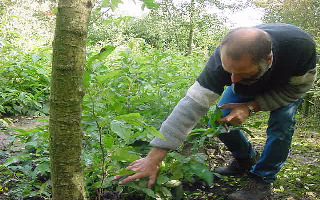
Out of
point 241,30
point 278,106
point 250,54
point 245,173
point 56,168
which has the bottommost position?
point 245,173

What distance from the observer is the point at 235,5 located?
13.8m

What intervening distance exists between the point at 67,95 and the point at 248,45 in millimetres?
900

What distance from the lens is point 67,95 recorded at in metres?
1.10

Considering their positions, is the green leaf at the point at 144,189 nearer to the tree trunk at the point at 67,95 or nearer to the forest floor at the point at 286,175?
the tree trunk at the point at 67,95

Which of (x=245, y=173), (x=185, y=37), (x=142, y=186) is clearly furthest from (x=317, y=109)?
(x=185, y=37)

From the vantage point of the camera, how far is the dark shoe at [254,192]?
6.46ft

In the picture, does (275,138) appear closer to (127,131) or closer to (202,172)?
(202,172)

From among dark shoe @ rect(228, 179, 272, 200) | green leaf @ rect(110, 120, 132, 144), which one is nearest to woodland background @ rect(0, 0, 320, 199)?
green leaf @ rect(110, 120, 132, 144)

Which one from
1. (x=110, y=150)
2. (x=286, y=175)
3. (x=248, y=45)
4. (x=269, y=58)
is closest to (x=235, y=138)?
(x=286, y=175)

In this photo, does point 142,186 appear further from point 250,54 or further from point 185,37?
point 185,37

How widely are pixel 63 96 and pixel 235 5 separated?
13913 mm

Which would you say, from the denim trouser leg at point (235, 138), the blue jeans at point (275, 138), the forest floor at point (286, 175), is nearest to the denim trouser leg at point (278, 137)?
the blue jeans at point (275, 138)

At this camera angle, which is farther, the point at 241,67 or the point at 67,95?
the point at 241,67

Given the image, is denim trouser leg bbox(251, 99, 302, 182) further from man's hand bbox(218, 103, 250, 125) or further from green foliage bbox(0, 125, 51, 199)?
green foliage bbox(0, 125, 51, 199)
